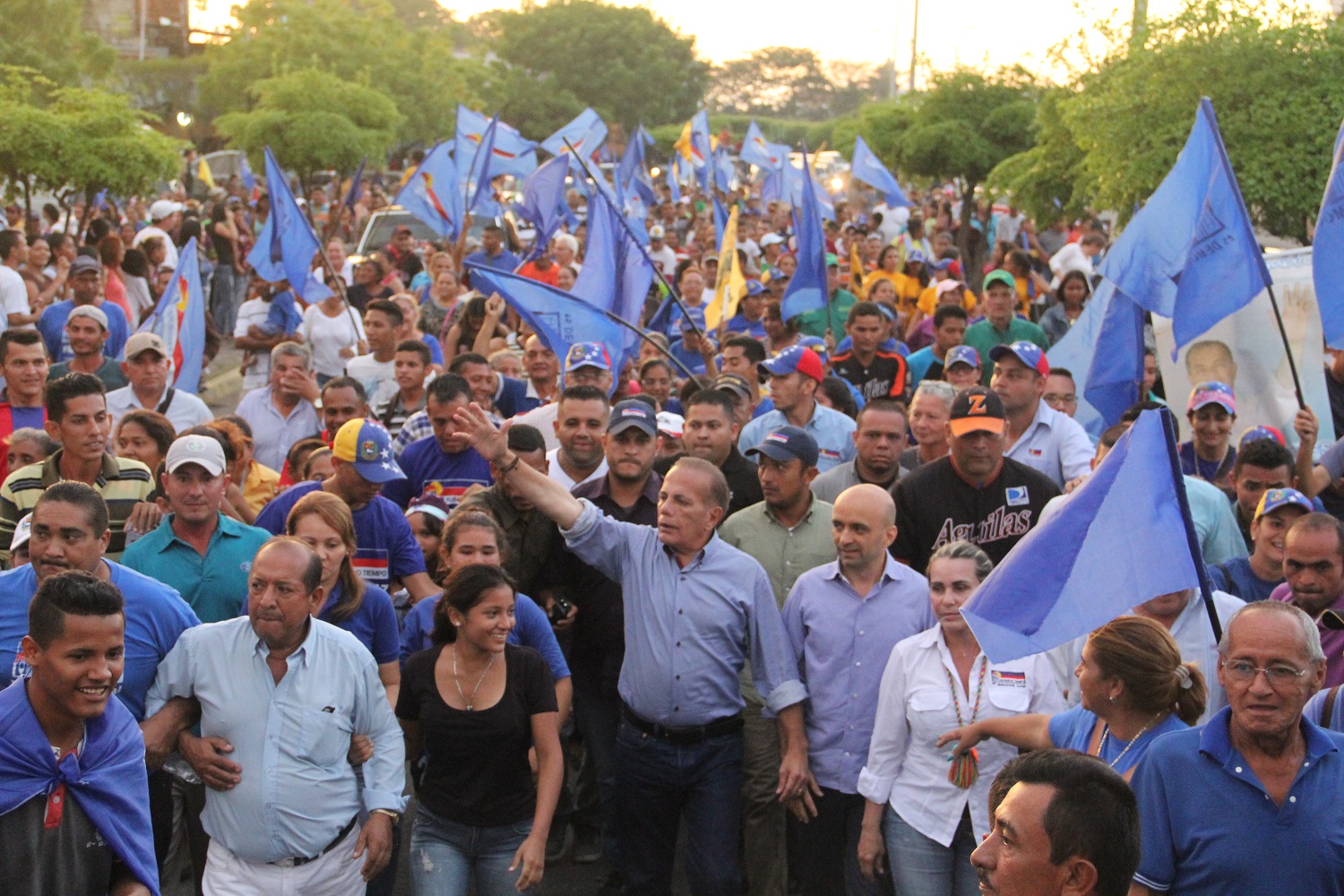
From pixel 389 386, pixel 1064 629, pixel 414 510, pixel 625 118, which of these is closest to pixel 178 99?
pixel 625 118

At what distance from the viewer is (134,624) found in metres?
4.72

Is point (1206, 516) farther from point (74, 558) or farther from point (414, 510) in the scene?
point (74, 558)

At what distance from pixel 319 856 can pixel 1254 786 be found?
2.79 m

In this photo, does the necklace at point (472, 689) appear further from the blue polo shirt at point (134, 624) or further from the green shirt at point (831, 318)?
the green shirt at point (831, 318)

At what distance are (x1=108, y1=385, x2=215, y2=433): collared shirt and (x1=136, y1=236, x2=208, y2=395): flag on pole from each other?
0.95 metres

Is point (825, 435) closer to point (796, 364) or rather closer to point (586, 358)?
point (796, 364)

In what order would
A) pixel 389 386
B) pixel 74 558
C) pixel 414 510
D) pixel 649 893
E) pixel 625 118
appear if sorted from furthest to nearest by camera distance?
pixel 625 118, pixel 389 386, pixel 414 510, pixel 649 893, pixel 74 558

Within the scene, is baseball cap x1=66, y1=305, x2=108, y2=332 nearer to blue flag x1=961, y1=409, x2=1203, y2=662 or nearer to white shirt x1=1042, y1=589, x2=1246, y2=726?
white shirt x1=1042, y1=589, x2=1246, y2=726

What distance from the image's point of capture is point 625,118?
2675 inches

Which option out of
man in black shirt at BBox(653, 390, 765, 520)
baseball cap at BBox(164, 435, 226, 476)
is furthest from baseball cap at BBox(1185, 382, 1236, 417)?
baseball cap at BBox(164, 435, 226, 476)

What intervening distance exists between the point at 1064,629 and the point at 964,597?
1080 millimetres

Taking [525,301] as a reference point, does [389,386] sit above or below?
below

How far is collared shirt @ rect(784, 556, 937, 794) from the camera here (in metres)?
5.52

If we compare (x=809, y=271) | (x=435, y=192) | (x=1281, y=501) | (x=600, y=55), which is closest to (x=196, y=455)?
(x=1281, y=501)
